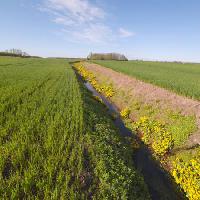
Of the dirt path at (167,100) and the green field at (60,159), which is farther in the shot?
the dirt path at (167,100)

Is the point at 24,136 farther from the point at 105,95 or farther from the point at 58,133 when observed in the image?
the point at 105,95

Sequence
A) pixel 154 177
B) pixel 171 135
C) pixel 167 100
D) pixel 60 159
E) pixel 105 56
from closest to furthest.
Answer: pixel 60 159, pixel 154 177, pixel 171 135, pixel 167 100, pixel 105 56

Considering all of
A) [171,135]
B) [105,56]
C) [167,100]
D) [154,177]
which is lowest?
[105,56]

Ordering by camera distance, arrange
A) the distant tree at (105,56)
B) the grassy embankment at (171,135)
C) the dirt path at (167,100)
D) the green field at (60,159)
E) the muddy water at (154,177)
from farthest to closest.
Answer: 1. the distant tree at (105,56)
2. the dirt path at (167,100)
3. the grassy embankment at (171,135)
4. the muddy water at (154,177)
5. the green field at (60,159)

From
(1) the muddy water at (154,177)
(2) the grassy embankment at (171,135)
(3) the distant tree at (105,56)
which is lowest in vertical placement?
(3) the distant tree at (105,56)

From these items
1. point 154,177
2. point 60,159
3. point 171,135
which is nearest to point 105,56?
point 171,135

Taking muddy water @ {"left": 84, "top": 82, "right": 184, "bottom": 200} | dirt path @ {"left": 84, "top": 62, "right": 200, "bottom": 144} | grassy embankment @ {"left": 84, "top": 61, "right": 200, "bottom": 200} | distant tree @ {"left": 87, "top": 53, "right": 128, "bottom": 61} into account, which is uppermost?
dirt path @ {"left": 84, "top": 62, "right": 200, "bottom": 144}

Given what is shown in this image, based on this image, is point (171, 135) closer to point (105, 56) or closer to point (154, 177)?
point (154, 177)

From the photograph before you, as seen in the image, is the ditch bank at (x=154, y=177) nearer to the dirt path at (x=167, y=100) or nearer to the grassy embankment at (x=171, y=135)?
the grassy embankment at (x=171, y=135)

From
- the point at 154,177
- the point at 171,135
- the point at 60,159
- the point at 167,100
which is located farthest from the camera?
the point at 167,100

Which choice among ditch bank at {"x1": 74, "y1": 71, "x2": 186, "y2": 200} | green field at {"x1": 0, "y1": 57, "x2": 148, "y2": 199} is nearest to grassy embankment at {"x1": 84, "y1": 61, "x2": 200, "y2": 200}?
ditch bank at {"x1": 74, "y1": 71, "x2": 186, "y2": 200}

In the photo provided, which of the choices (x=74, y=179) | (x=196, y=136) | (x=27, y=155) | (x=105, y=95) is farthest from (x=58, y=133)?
(x=105, y=95)

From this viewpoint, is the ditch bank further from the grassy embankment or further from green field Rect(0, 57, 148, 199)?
green field Rect(0, 57, 148, 199)

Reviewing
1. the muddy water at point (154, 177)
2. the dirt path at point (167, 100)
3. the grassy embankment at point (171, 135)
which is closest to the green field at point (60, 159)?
the muddy water at point (154, 177)
